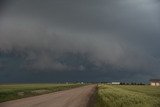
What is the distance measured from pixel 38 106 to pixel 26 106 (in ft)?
3.99

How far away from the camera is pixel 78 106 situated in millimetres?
34781

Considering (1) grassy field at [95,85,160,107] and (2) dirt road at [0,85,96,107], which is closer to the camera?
(1) grassy field at [95,85,160,107]

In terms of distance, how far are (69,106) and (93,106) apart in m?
2.76

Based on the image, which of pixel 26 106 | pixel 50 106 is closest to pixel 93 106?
pixel 50 106

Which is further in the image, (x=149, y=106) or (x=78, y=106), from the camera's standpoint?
(x=78, y=106)

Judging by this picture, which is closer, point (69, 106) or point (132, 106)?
point (132, 106)

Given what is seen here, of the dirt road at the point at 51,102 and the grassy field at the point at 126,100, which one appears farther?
the dirt road at the point at 51,102

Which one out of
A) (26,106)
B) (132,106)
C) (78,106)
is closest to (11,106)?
(26,106)

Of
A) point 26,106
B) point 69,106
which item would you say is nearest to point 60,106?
point 69,106

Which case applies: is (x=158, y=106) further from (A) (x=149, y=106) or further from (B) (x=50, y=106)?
(B) (x=50, y=106)

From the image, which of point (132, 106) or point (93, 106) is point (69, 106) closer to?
point (93, 106)

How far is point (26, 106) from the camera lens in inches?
1329

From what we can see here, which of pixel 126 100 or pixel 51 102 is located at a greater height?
pixel 51 102

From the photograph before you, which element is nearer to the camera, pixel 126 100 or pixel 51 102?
pixel 126 100
